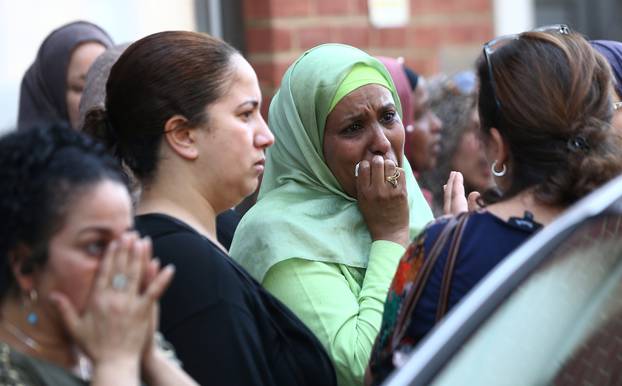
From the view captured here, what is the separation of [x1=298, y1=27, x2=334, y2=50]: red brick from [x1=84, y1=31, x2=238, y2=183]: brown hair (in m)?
3.61

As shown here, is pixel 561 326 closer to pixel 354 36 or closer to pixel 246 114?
pixel 246 114

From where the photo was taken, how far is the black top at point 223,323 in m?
2.89

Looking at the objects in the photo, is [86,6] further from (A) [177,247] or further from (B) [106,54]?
(A) [177,247]

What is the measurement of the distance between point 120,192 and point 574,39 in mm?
1146

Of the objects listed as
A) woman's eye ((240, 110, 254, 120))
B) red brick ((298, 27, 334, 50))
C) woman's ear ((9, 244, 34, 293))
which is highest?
woman's ear ((9, 244, 34, 293))

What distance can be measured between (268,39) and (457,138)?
1128mm

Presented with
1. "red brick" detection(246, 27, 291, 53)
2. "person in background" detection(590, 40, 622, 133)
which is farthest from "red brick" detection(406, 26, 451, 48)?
"person in background" detection(590, 40, 622, 133)

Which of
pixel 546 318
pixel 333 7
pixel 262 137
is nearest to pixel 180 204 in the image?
pixel 262 137

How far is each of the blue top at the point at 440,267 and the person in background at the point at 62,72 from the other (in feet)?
8.64

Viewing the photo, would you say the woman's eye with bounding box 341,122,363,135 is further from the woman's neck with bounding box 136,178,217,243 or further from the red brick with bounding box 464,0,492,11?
the red brick with bounding box 464,0,492,11

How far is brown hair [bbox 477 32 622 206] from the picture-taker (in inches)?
110

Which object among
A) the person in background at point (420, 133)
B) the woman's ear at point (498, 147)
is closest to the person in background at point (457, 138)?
the person in background at point (420, 133)

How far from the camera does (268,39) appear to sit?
6.81 m

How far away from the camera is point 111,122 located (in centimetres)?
327
